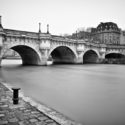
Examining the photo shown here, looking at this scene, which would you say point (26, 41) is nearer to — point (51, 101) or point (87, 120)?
point (51, 101)

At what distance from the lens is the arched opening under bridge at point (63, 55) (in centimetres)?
3521

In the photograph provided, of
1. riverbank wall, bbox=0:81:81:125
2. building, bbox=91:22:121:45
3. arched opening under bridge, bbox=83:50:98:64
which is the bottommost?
riverbank wall, bbox=0:81:81:125

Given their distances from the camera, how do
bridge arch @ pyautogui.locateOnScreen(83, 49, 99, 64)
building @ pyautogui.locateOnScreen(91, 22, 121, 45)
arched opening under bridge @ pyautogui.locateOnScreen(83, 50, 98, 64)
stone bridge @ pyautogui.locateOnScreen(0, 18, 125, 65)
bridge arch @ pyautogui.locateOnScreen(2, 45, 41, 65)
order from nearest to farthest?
1. stone bridge @ pyautogui.locateOnScreen(0, 18, 125, 65)
2. bridge arch @ pyautogui.locateOnScreen(2, 45, 41, 65)
3. bridge arch @ pyautogui.locateOnScreen(83, 49, 99, 64)
4. arched opening under bridge @ pyautogui.locateOnScreen(83, 50, 98, 64)
5. building @ pyautogui.locateOnScreen(91, 22, 121, 45)

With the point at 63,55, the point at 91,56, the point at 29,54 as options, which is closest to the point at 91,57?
the point at 91,56

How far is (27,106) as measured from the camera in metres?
5.18

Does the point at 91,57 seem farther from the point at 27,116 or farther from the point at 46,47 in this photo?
the point at 27,116

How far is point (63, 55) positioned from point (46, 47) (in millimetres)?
11722

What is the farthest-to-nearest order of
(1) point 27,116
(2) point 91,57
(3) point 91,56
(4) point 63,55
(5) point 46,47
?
(2) point 91,57 < (3) point 91,56 < (4) point 63,55 < (5) point 46,47 < (1) point 27,116

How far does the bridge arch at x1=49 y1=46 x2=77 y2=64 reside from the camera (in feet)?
114

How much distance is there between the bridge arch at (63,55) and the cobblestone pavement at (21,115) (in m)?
29.0

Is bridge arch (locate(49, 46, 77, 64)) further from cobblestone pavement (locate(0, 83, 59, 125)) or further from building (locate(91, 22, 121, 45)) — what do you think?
building (locate(91, 22, 121, 45))

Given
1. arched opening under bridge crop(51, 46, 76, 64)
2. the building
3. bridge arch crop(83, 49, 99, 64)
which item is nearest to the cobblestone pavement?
arched opening under bridge crop(51, 46, 76, 64)

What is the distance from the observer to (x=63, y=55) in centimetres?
3812

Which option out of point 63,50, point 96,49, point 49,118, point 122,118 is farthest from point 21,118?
point 96,49
